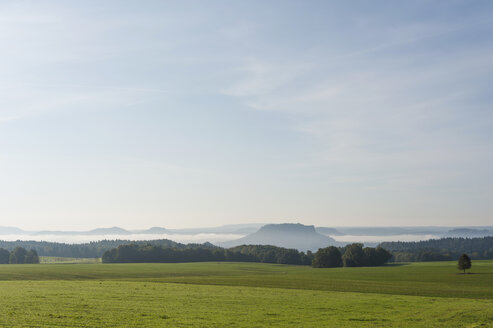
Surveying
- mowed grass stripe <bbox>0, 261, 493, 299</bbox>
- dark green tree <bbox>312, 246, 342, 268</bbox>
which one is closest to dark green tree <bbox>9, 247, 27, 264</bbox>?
mowed grass stripe <bbox>0, 261, 493, 299</bbox>

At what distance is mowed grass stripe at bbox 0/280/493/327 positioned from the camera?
3131 cm

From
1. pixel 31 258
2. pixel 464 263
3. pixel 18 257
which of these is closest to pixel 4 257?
pixel 18 257

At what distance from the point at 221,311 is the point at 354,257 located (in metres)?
133

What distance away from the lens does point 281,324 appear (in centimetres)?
3222

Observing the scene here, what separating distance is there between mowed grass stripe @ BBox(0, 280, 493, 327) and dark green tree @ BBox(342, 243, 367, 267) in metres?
116

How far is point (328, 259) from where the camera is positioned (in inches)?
6550

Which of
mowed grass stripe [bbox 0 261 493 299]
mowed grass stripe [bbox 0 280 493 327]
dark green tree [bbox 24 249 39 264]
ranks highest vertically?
mowed grass stripe [bbox 0 280 493 327]

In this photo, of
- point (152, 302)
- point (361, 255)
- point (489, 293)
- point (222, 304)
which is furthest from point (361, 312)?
point (361, 255)

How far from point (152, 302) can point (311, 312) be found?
A: 1524 centimetres

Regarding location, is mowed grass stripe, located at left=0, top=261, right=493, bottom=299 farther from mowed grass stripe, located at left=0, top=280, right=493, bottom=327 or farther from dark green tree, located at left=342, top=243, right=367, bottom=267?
dark green tree, located at left=342, top=243, right=367, bottom=267

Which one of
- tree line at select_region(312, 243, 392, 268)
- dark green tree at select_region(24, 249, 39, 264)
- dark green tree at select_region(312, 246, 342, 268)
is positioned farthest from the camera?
dark green tree at select_region(24, 249, 39, 264)

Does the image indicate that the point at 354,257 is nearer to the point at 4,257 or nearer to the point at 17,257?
the point at 17,257

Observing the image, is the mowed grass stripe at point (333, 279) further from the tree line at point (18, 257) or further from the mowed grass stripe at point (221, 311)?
the tree line at point (18, 257)

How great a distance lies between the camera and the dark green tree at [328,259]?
166125 mm
